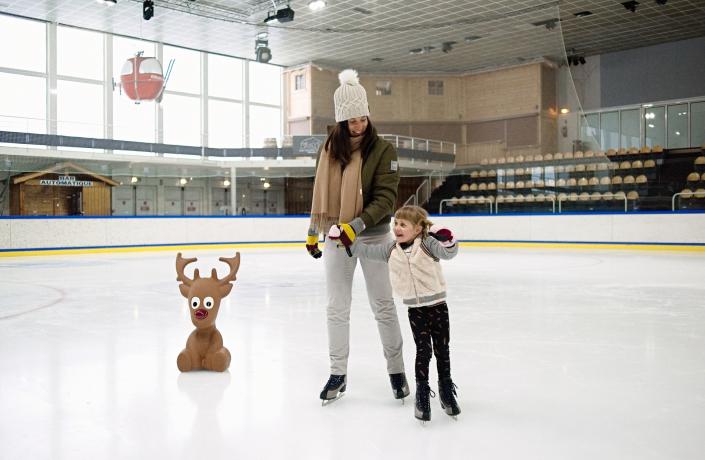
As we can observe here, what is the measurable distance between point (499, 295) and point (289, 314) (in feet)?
7.24

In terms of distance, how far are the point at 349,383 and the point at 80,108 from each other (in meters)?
Result: 17.6

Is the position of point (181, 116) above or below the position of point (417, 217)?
above

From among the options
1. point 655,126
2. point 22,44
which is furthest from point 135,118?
point 655,126

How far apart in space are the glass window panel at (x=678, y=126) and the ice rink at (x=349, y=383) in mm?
11327

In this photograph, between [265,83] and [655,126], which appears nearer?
[655,126]

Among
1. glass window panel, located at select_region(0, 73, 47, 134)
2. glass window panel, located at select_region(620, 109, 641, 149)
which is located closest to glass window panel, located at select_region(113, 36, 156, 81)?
glass window panel, located at select_region(0, 73, 47, 134)

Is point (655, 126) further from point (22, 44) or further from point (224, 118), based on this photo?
point (22, 44)

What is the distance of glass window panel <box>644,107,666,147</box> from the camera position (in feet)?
51.9

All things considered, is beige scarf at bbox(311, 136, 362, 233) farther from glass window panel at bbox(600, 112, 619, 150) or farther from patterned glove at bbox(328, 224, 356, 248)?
glass window panel at bbox(600, 112, 619, 150)

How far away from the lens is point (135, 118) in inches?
736

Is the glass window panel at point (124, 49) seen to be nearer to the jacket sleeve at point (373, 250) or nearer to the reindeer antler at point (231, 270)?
the reindeer antler at point (231, 270)

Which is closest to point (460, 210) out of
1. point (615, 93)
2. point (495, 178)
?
point (495, 178)

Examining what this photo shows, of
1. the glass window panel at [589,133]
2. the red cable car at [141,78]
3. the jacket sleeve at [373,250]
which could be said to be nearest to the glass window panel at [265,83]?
the red cable car at [141,78]

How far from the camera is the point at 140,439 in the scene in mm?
2053
